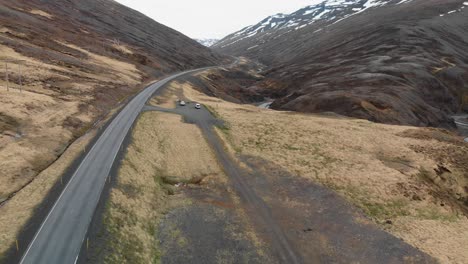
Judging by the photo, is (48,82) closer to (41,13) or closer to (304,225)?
(304,225)

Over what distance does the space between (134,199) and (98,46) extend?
346 feet

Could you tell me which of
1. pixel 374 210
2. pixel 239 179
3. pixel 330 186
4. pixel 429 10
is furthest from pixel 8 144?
pixel 429 10

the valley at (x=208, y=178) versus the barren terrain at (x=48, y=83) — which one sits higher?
the barren terrain at (x=48, y=83)

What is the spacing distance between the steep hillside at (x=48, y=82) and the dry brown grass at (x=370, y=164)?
23.0 metres

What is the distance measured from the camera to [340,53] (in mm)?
151000

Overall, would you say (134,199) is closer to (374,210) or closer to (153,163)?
(153,163)

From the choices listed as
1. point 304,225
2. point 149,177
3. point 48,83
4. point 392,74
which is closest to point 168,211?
point 149,177

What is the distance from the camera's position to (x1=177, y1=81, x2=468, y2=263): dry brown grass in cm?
3052

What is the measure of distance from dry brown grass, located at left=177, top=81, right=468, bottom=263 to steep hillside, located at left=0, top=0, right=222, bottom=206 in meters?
23.0

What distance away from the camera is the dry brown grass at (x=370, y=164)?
30516 mm

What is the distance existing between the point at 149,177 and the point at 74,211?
9.76 m

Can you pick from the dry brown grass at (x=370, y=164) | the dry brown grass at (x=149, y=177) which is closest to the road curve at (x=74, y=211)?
the dry brown grass at (x=149, y=177)

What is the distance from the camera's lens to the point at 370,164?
41.7 meters

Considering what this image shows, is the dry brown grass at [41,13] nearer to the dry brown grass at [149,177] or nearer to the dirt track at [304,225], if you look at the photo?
the dry brown grass at [149,177]
